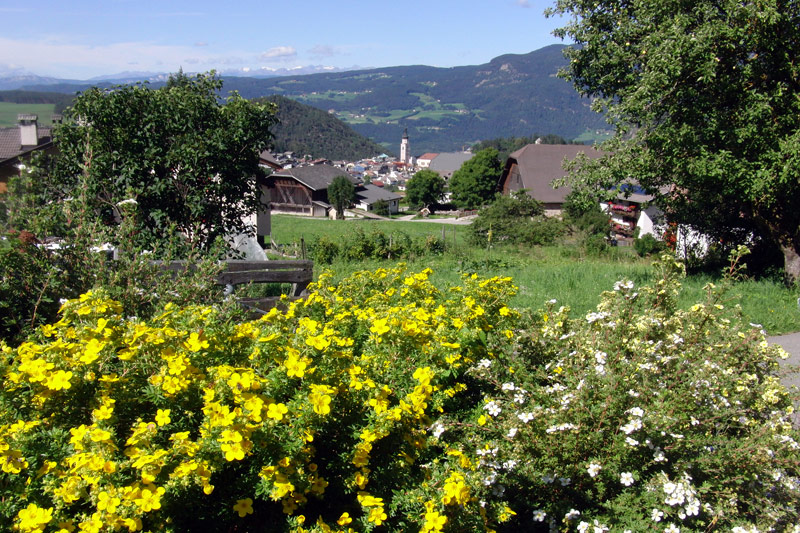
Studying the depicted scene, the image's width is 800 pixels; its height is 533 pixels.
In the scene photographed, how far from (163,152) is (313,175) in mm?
86295

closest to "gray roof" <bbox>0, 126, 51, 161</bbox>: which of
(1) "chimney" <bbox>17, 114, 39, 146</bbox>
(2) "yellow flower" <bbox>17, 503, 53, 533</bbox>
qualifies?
(1) "chimney" <bbox>17, 114, 39, 146</bbox>

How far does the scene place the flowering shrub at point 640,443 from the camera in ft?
9.91

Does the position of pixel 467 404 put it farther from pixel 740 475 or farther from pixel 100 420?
pixel 100 420

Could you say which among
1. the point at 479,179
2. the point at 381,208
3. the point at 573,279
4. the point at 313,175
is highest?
the point at 573,279

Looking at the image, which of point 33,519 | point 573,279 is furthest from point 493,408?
point 573,279

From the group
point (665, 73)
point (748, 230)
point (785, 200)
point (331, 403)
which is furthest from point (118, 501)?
point (748, 230)

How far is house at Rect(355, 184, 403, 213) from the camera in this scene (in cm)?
9362

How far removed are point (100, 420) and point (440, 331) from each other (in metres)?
1.94

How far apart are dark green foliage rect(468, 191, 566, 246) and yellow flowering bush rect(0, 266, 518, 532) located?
64.0ft

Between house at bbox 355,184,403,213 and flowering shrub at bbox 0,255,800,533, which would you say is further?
house at bbox 355,184,403,213

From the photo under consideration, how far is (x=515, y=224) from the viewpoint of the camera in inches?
987

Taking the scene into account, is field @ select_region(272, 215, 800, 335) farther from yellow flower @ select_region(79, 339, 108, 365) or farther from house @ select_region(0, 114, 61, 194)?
house @ select_region(0, 114, 61, 194)

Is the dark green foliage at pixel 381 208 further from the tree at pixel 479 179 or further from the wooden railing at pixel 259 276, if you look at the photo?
the wooden railing at pixel 259 276

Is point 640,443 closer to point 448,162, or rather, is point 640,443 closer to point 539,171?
point 539,171
